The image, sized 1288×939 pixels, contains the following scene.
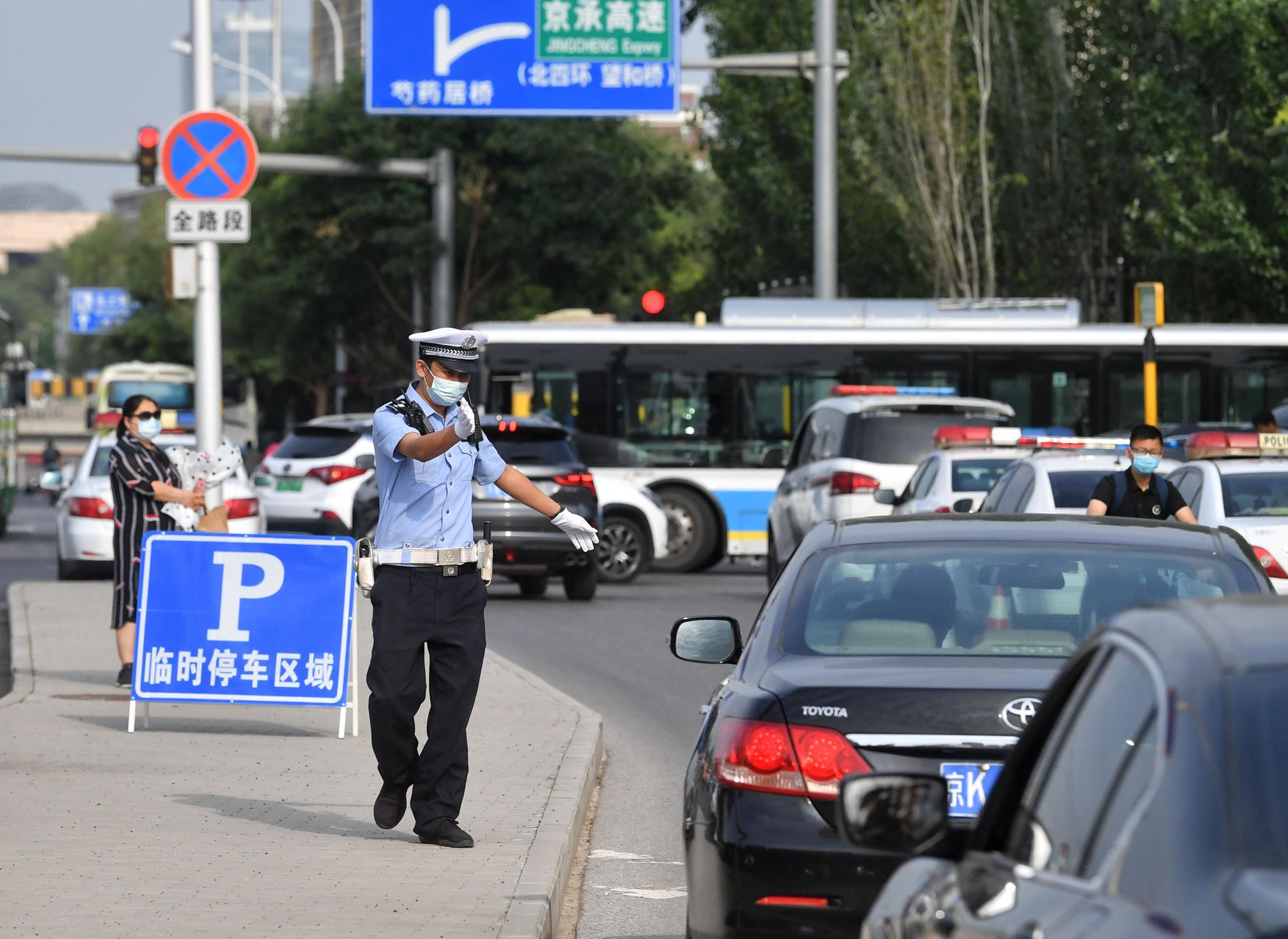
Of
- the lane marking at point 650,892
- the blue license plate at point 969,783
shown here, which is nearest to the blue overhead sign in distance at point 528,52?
the lane marking at point 650,892

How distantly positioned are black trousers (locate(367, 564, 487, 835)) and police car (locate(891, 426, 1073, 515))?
31.2 ft

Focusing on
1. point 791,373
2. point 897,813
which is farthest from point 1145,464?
point 791,373

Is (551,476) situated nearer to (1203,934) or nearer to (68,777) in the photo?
(68,777)

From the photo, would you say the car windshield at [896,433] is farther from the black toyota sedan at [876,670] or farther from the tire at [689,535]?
the black toyota sedan at [876,670]

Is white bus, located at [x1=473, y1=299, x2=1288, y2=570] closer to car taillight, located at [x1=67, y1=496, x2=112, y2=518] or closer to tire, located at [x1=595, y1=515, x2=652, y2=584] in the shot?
tire, located at [x1=595, y1=515, x2=652, y2=584]

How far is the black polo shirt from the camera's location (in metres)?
13.4

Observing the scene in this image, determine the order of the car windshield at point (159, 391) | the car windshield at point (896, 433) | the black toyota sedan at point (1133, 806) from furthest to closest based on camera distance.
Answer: the car windshield at point (159, 391) < the car windshield at point (896, 433) < the black toyota sedan at point (1133, 806)

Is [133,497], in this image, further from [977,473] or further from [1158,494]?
[977,473]

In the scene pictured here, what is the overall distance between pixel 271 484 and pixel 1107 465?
13.6 meters

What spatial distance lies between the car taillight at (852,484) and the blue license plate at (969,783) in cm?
1485

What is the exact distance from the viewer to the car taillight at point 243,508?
70.4 ft

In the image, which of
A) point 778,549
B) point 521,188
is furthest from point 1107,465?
point 521,188

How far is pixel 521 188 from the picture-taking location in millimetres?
41156

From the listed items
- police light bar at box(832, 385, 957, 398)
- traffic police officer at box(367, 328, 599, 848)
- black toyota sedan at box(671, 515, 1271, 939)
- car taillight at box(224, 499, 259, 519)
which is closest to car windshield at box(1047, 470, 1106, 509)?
traffic police officer at box(367, 328, 599, 848)
